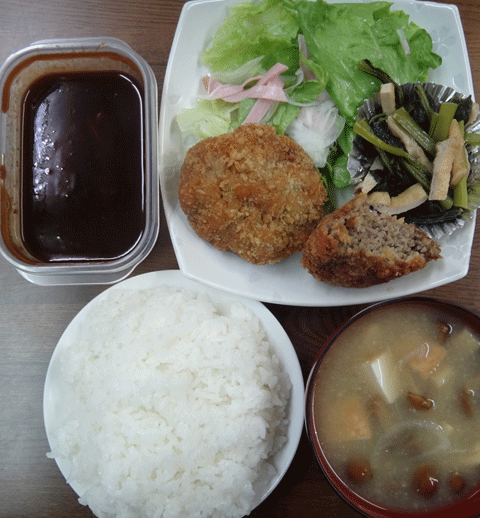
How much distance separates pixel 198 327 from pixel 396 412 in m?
0.81

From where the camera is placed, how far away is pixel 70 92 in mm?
2006

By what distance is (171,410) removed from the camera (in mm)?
1799

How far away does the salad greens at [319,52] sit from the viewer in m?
1.86

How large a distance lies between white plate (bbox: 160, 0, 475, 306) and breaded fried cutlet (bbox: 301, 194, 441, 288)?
0.55 feet

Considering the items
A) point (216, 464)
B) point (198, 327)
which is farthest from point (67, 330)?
point (216, 464)

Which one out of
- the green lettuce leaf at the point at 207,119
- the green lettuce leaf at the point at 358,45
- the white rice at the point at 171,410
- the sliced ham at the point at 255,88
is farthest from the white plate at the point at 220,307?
the green lettuce leaf at the point at 358,45

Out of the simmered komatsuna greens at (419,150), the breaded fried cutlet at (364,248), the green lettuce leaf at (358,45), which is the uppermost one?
the green lettuce leaf at (358,45)

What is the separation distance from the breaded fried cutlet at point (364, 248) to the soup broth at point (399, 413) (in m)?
0.18

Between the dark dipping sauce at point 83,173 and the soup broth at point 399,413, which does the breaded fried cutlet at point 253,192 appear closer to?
the dark dipping sauce at point 83,173

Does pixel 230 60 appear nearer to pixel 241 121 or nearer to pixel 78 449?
pixel 241 121

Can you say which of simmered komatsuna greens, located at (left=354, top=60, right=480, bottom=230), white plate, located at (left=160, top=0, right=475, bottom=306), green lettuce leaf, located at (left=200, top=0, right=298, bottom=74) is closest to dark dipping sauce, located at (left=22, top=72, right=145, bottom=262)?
white plate, located at (left=160, top=0, right=475, bottom=306)

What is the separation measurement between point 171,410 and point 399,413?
0.86m

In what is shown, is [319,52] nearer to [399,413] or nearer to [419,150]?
[419,150]

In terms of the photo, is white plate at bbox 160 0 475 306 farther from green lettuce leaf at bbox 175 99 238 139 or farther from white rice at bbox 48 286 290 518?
white rice at bbox 48 286 290 518
